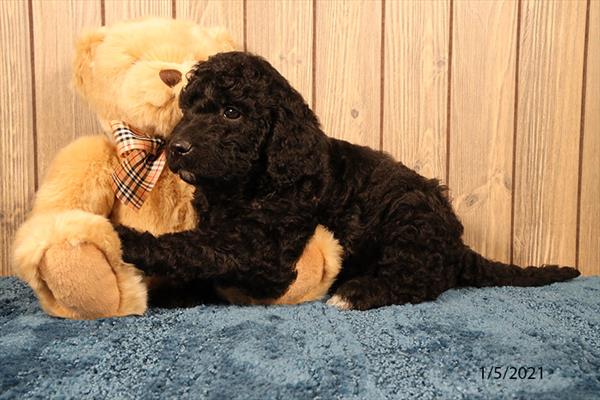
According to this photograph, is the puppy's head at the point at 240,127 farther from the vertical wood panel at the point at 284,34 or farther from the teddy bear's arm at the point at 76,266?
the vertical wood panel at the point at 284,34

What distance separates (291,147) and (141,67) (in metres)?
0.50

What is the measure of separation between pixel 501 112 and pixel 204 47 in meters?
1.24

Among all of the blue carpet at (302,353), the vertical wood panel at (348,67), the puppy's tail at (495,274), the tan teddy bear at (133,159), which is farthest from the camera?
the vertical wood panel at (348,67)

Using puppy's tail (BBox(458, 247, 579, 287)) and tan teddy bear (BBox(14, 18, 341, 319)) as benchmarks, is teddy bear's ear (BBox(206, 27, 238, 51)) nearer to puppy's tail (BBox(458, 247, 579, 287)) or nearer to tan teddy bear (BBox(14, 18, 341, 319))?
tan teddy bear (BBox(14, 18, 341, 319))

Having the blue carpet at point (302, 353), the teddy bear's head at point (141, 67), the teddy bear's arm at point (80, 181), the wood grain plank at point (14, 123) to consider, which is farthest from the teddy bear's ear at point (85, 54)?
the blue carpet at point (302, 353)

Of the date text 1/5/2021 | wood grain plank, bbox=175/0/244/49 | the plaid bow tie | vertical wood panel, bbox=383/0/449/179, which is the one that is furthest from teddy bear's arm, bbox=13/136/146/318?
vertical wood panel, bbox=383/0/449/179

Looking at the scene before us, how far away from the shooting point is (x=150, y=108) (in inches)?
62.6

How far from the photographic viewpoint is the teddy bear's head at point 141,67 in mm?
1587

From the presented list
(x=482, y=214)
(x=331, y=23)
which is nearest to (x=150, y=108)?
(x=331, y=23)

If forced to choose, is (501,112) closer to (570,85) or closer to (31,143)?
(570,85)

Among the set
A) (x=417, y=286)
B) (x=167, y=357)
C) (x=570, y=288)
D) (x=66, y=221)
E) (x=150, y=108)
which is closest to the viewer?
(x=167, y=357)

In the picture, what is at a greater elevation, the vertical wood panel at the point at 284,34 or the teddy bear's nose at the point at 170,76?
the vertical wood panel at the point at 284,34

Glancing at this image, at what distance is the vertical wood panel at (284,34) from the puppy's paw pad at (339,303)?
3.09 feet

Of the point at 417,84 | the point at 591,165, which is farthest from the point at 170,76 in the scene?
the point at 591,165
